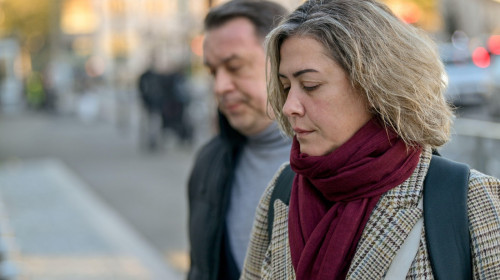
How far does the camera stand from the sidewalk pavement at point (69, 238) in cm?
666

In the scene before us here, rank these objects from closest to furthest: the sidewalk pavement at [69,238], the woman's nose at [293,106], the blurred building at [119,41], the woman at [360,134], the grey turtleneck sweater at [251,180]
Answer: the woman at [360,134] < the woman's nose at [293,106] < the grey turtleneck sweater at [251,180] < the sidewalk pavement at [69,238] < the blurred building at [119,41]

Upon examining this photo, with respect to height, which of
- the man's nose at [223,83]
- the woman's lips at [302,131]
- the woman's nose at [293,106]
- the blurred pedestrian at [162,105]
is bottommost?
the blurred pedestrian at [162,105]

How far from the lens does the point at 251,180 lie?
268cm

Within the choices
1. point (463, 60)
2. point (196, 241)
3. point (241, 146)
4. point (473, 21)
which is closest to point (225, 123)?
point (241, 146)

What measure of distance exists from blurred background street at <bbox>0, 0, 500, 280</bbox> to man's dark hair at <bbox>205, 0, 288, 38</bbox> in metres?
0.44

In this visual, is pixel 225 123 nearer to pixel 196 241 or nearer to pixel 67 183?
pixel 196 241

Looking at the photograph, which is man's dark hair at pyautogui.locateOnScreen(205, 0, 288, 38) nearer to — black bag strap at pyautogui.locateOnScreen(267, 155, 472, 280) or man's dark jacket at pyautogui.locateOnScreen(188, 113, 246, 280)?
man's dark jacket at pyautogui.locateOnScreen(188, 113, 246, 280)

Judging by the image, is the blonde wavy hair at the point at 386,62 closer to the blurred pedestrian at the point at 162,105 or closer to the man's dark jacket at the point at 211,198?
the man's dark jacket at the point at 211,198

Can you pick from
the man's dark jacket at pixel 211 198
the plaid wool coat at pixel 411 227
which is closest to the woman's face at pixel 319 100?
the plaid wool coat at pixel 411 227

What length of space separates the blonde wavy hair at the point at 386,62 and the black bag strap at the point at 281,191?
35cm

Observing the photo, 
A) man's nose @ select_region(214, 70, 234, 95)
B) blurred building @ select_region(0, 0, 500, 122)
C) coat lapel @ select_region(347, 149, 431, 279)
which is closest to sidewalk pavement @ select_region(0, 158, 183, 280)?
man's nose @ select_region(214, 70, 234, 95)

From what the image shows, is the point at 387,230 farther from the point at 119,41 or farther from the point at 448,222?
the point at 119,41

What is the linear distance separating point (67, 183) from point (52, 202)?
1.81 meters

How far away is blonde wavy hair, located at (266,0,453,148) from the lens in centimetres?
176
